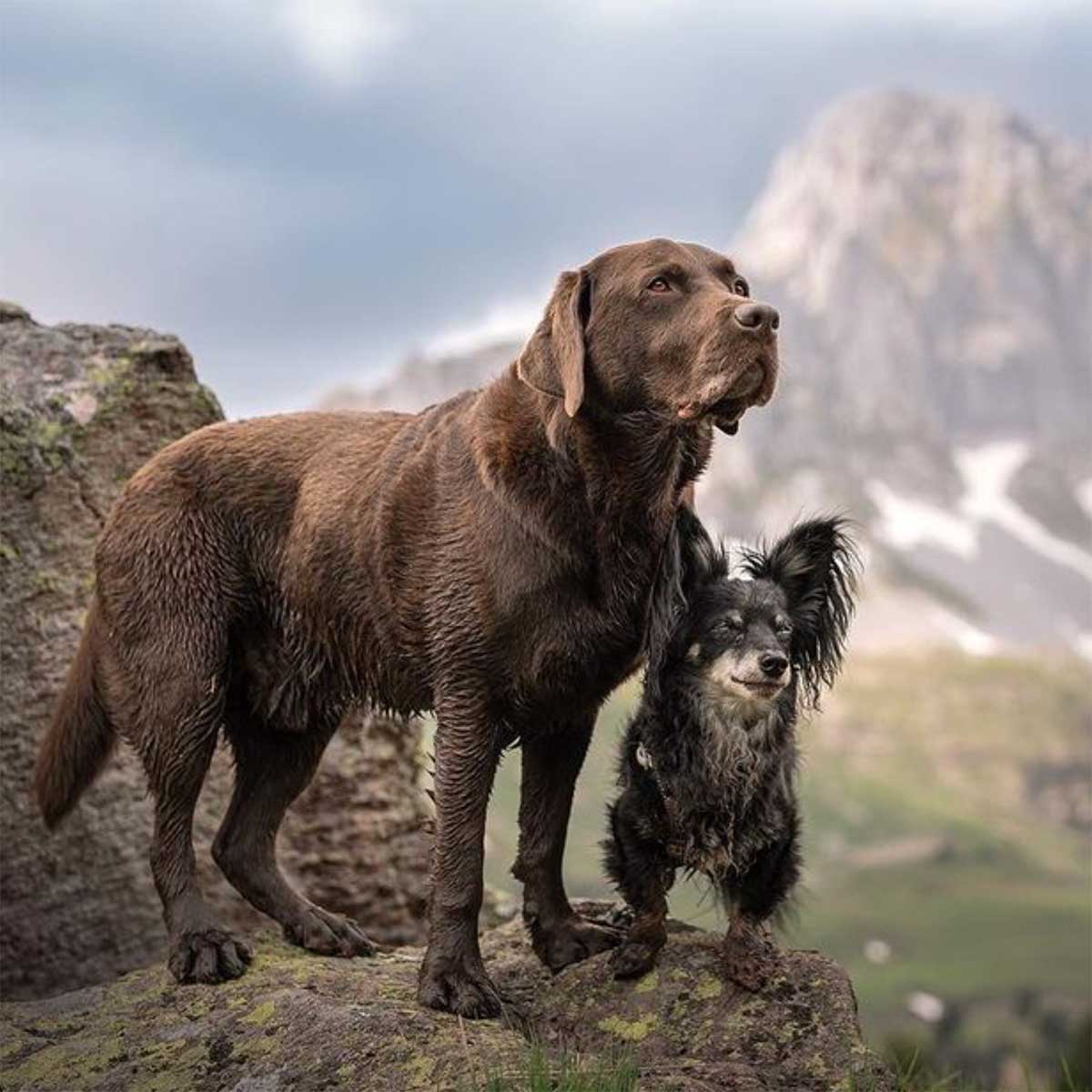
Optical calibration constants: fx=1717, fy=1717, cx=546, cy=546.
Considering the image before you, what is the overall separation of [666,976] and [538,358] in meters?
2.96

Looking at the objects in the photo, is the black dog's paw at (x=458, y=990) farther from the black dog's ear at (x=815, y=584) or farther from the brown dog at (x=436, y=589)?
the black dog's ear at (x=815, y=584)

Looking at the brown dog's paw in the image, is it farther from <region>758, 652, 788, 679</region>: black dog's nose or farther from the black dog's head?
<region>758, 652, 788, 679</region>: black dog's nose

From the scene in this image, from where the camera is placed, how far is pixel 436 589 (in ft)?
26.7

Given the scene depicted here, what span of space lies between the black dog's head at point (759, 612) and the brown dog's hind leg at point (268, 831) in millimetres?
2923

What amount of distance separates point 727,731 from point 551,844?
1487mm

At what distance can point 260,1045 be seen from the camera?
7.69m

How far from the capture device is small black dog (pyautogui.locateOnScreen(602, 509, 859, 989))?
7.52 meters

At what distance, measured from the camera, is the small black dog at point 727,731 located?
24.7 feet

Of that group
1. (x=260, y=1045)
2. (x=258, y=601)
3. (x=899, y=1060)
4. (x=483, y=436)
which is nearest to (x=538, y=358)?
(x=483, y=436)

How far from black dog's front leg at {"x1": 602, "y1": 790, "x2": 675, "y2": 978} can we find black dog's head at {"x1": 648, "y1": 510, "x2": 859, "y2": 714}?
0.75 meters

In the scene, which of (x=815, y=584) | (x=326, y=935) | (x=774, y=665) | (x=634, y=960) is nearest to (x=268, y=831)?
(x=326, y=935)

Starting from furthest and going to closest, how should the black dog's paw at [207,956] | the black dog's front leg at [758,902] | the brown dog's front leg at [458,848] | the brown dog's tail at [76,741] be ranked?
1. the brown dog's tail at [76,741]
2. the black dog's paw at [207,956]
3. the brown dog's front leg at [458,848]
4. the black dog's front leg at [758,902]

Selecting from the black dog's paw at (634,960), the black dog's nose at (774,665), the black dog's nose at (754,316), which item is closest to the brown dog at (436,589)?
the black dog's nose at (754,316)

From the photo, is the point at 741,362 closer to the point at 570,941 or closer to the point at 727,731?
the point at 727,731
